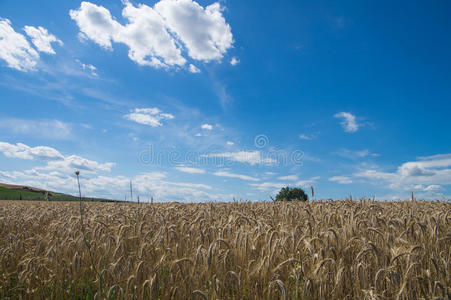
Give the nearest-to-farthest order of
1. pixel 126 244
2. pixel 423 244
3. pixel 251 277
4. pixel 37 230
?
1. pixel 251 277
2. pixel 423 244
3. pixel 126 244
4. pixel 37 230

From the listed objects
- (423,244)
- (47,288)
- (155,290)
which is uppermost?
(423,244)

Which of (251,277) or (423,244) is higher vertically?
(423,244)

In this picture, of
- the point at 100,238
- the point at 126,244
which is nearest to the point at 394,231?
the point at 126,244

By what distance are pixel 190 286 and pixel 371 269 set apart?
8.97ft

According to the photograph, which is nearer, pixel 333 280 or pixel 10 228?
pixel 333 280

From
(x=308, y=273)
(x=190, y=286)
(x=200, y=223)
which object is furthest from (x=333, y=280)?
(x=200, y=223)

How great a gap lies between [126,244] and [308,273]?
11.9 ft

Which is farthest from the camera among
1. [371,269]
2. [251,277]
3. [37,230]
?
[37,230]

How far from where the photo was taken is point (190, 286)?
361 cm

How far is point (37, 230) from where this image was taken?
8500 mm

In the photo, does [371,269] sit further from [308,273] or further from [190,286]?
[190,286]

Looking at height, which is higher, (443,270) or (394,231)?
(394,231)

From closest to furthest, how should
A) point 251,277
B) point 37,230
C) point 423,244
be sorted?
point 251,277
point 423,244
point 37,230

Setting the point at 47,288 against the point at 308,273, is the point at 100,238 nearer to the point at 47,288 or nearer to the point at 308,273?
the point at 47,288
